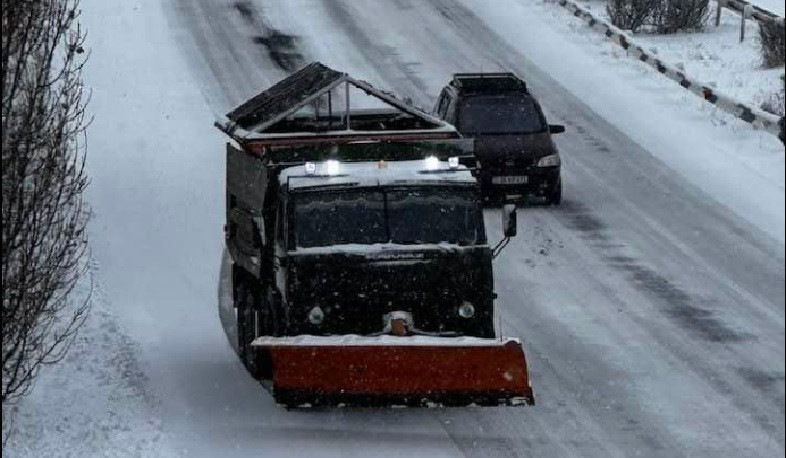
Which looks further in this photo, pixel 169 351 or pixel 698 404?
pixel 169 351

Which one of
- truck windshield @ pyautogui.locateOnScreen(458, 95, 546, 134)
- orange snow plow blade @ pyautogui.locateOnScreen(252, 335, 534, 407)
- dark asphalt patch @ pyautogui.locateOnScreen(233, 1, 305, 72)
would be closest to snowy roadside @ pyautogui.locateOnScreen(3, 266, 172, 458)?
orange snow plow blade @ pyautogui.locateOnScreen(252, 335, 534, 407)

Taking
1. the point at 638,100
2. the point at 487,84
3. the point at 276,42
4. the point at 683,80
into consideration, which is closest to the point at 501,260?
the point at 487,84

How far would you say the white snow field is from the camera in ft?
42.6

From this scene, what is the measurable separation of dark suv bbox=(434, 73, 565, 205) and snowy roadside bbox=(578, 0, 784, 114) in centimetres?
543

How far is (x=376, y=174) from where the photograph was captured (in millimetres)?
13805

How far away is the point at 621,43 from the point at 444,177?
21077 mm

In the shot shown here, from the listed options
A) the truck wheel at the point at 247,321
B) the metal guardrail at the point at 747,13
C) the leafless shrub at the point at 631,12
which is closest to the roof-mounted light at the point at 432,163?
the truck wheel at the point at 247,321

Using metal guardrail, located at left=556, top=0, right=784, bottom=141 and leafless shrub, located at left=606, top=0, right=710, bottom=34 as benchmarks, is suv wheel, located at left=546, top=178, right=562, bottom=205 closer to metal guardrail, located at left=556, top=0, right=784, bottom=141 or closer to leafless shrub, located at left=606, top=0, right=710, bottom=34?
metal guardrail, located at left=556, top=0, right=784, bottom=141

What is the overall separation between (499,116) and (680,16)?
14.3 metres

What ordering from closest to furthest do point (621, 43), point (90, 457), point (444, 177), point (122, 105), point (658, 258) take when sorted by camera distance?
1. point (90, 457)
2. point (444, 177)
3. point (658, 258)
4. point (122, 105)
5. point (621, 43)

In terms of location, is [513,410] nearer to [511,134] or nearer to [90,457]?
[90,457]

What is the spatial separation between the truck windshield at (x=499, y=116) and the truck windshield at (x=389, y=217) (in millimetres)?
9619

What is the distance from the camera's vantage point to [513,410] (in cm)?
1384

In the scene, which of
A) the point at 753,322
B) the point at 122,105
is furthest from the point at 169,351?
the point at 122,105
